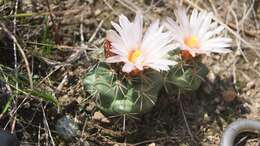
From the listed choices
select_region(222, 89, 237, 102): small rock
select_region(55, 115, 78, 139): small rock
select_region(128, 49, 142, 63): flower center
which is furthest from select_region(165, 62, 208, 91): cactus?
select_region(55, 115, 78, 139): small rock

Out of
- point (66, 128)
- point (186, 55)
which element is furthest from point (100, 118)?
point (186, 55)

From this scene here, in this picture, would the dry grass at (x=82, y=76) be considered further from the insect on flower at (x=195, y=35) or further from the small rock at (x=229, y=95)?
the insect on flower at (x=195, y=35)

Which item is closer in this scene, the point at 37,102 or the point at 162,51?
the point at 162,51

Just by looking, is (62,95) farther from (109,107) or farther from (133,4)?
(133,4)

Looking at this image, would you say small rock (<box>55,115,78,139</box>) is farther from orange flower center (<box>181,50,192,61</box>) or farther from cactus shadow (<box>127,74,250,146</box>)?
orange flower center (<box>181,50,192,61</box>)

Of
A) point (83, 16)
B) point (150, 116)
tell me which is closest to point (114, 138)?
point (150, 116)
